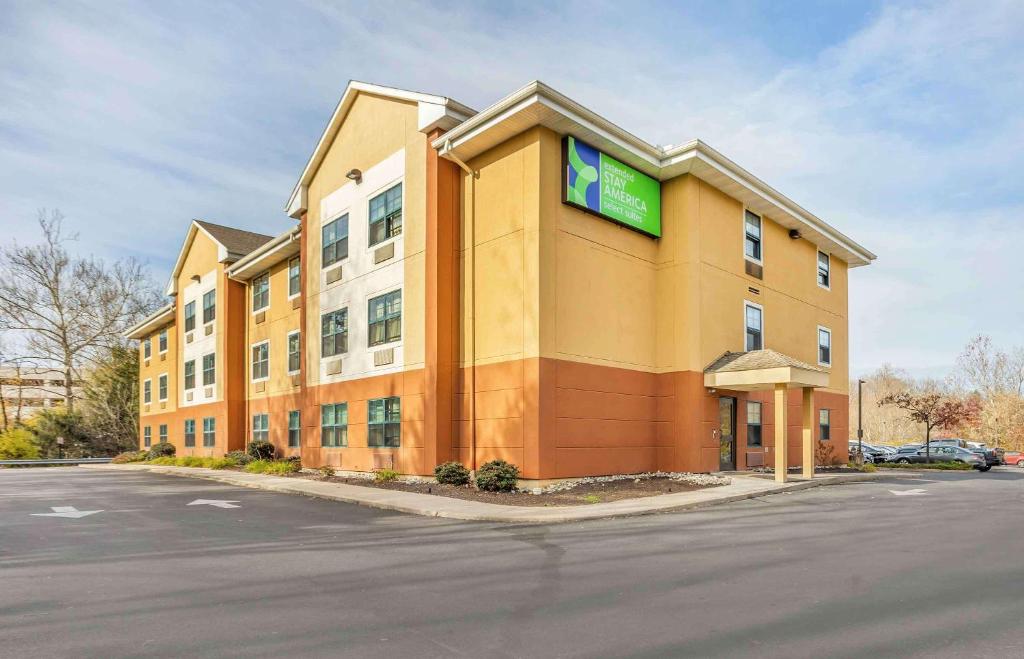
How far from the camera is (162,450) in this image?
3881 cm

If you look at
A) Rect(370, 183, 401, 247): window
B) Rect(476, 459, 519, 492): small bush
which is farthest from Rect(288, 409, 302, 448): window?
Rect(476, 459, 519, 492): small bush

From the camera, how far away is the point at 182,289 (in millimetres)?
39281

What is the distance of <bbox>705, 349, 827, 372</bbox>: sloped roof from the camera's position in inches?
769

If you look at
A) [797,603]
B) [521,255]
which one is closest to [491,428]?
[521,255]

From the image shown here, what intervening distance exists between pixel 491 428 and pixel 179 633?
41.2 feet

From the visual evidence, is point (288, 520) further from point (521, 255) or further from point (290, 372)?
point (290, 372)

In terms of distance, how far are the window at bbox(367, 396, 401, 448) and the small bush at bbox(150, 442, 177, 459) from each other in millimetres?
22194

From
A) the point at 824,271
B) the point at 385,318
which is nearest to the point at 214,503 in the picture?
the point at 385,318

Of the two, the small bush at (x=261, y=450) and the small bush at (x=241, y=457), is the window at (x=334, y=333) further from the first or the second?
the small bush at (x=241, y=457)

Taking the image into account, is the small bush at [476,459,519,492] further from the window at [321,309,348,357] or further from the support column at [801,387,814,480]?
the support column at [801,387,814,480]

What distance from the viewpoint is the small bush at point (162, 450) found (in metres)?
38.7

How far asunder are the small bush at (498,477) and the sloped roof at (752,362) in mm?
7126

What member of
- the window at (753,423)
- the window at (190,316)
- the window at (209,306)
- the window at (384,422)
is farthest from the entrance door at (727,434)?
the window at (190,316)

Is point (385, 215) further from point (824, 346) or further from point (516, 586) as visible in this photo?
point (824, 346)
